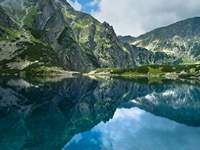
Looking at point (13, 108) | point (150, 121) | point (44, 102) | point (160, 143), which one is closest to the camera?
point (160, 143)

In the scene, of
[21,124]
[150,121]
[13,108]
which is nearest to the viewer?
[21,124]

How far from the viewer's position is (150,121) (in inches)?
3285

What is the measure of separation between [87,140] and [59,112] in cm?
3412

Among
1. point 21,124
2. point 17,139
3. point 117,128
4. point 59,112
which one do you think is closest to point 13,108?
point 59,112

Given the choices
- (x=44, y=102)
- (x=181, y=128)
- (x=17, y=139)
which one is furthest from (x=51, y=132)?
(x=44, y=102)

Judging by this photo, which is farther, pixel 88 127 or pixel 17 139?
pixel 88 127

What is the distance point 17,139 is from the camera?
54.1 m

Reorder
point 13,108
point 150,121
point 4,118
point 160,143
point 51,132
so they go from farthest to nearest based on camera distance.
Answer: point 13,108, point 150,121, point 4,118, point 51,132, point 160,143

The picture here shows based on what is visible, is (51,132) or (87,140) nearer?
(87,140)

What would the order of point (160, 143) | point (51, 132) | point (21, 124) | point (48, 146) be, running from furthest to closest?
point (21, 124) → point (51, 132) → point (160, 143) → point (48, 146)

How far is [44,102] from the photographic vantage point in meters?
106

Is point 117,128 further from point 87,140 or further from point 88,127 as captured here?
point 87,140

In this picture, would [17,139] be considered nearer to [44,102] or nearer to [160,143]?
[160,143]

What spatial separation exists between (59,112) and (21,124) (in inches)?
808
